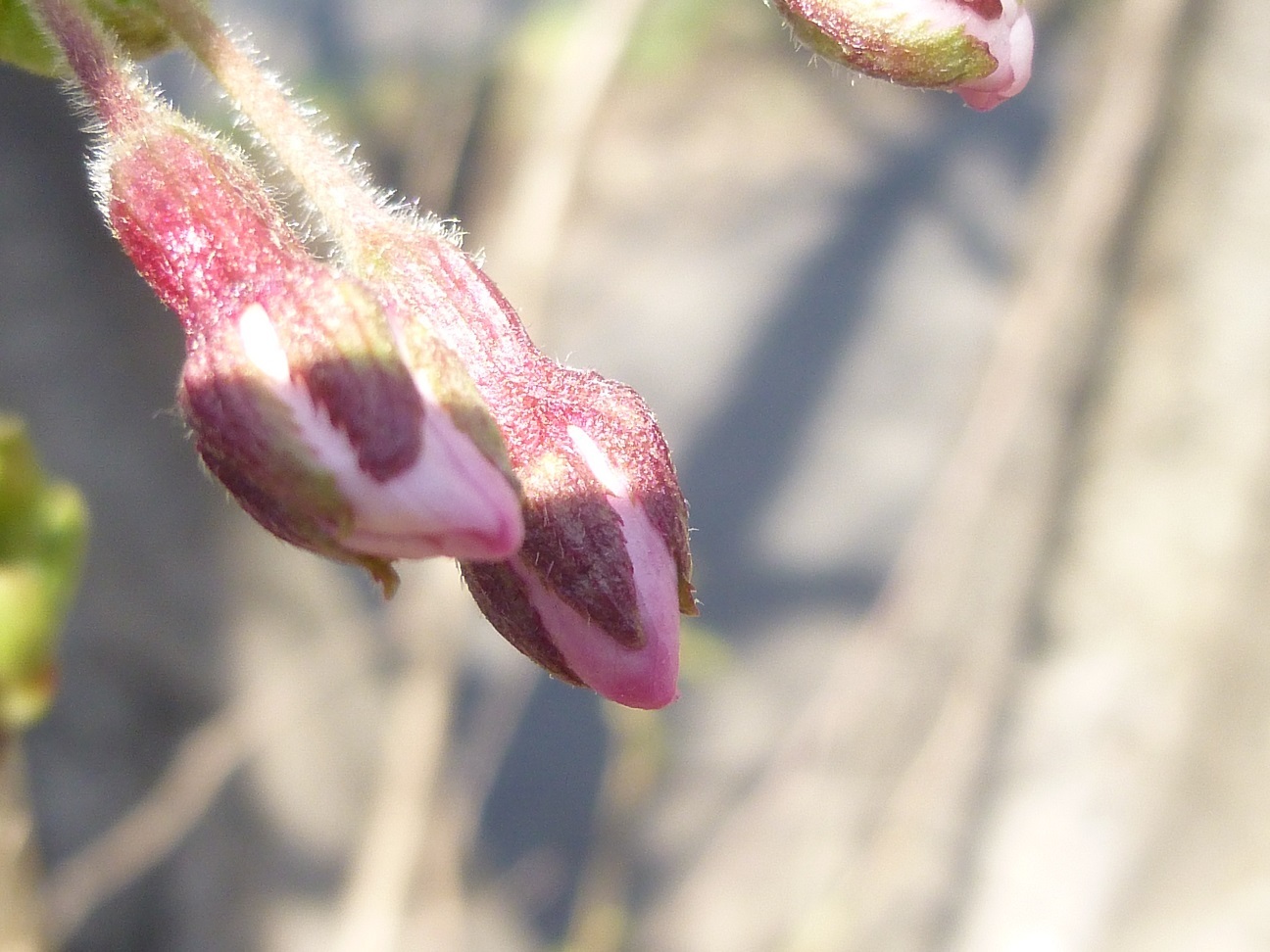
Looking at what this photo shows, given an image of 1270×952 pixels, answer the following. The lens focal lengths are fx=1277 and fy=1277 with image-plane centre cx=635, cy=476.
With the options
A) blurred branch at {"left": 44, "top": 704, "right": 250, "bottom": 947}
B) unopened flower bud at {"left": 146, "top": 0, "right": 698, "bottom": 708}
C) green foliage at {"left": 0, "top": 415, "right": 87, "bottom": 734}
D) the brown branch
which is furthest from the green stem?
the brown branch

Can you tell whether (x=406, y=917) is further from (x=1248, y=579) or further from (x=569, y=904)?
(x=1248, y=579)

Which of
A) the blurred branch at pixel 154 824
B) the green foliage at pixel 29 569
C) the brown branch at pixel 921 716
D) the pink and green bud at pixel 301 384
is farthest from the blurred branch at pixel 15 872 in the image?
the brown branch at pixel 921 716

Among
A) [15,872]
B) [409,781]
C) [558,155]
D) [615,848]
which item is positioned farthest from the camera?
[615,848]

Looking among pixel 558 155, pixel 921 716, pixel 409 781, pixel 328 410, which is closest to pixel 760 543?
pixel 921 716

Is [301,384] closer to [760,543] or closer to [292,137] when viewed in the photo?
[292,137]

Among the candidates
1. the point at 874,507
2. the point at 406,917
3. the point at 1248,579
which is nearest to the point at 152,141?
the point at 406,917

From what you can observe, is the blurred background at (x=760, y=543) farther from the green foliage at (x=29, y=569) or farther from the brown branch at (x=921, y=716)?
the green foliage at (x=29, y=569)

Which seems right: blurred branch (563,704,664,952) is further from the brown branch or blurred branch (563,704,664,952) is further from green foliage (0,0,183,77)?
green foliage (0,0,183,77)
